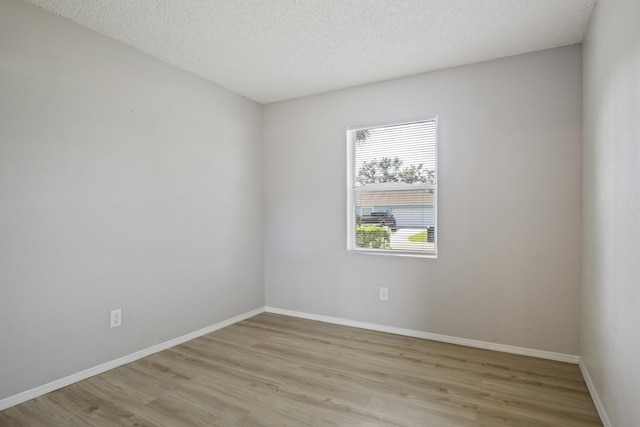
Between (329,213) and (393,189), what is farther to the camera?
(329,213)

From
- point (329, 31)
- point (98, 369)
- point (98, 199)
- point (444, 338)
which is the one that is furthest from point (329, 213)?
point (98, 369)

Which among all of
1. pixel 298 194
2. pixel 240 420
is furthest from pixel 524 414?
pixel 298 194

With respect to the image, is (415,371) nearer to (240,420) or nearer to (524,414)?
(524,414)

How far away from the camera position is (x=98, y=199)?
2.59m

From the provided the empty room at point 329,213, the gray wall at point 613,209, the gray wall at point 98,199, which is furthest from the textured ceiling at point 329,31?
the gray wall at point 613,209

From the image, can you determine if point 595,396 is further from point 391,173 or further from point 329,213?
point 329,213

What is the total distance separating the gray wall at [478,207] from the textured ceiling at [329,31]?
1.02ft

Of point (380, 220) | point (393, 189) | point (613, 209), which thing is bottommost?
point (380, 220)

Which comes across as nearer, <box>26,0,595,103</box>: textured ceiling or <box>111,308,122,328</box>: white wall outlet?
<box>26,0,595,103</box>: textured ceiling

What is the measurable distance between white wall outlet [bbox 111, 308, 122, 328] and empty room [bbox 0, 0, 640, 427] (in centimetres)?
2

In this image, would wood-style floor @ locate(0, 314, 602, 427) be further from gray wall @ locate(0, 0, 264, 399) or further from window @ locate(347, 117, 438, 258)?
window @ locate(347, 117, 438, 258)

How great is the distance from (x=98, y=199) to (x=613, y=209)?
130 inches

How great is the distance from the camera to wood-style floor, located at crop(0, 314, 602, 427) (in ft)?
6.57

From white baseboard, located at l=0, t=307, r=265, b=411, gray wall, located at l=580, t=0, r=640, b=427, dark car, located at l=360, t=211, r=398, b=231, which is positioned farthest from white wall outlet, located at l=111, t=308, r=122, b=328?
gray wall, located at l=580, t=0, r=640, b=427
